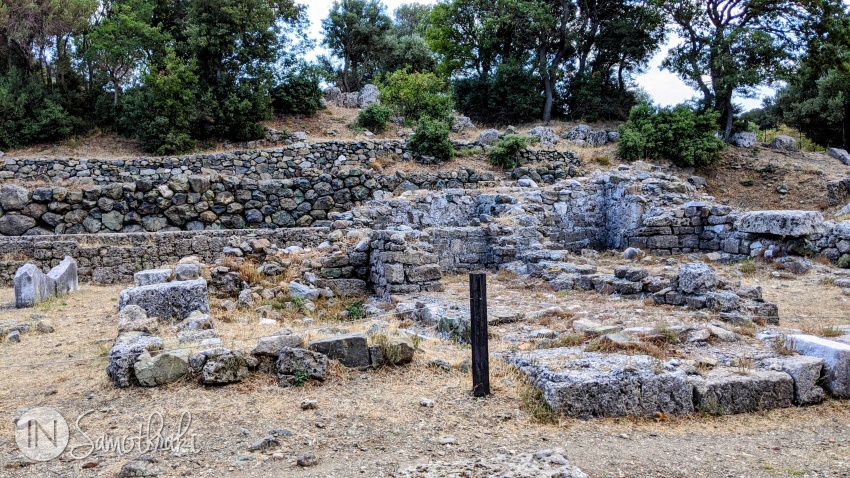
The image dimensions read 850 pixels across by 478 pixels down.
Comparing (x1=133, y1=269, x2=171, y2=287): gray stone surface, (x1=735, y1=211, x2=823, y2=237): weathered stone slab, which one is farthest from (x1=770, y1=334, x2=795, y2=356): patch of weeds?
(x1=133, y1=269, x2=171, y2=287): gray stone surface

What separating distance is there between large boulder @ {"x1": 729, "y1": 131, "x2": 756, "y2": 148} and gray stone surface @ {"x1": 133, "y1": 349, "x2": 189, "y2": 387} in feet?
87.6

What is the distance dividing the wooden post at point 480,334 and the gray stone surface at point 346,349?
132 cm

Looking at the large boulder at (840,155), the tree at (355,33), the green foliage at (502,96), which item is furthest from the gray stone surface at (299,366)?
the tree at (355,33)

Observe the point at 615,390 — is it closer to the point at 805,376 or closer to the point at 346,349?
the point at 805,376

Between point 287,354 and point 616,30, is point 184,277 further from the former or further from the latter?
point 616,30

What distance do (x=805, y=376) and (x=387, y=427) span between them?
4.02 meters

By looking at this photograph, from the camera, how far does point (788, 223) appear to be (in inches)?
501

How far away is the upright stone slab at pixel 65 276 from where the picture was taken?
1138 centimetres

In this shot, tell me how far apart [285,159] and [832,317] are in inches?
707

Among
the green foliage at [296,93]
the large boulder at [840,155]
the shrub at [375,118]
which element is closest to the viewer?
the large boulder at [840,155]

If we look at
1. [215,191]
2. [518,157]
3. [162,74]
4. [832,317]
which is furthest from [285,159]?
[832,317]

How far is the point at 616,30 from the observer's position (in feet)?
92.4

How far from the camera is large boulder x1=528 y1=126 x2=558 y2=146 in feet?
80.5

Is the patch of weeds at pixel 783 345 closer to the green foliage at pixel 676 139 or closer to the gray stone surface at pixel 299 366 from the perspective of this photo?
the gray stone surface at pixel 299 366
